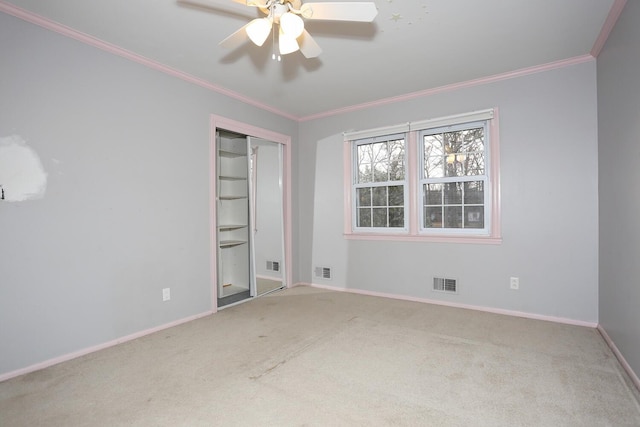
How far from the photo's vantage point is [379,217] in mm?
4434

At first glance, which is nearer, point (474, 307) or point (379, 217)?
point (474, 307)

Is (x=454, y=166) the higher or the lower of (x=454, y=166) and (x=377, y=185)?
the higher

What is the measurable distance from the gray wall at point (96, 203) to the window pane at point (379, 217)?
2123 millimetres

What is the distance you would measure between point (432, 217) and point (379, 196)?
74 cm

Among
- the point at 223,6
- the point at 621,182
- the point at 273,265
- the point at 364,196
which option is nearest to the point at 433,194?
the point at 364,196

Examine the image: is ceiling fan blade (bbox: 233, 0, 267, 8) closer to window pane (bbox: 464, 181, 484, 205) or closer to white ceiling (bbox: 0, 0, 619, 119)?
white ceiling (bbox: 0, 0, 619, 119)

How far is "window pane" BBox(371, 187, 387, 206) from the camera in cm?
439

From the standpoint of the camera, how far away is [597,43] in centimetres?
284

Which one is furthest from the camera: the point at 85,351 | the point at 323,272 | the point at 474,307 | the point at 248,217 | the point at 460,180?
the point at 323,272

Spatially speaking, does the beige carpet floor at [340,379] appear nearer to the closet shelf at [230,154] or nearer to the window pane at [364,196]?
the window pane at [364,196]

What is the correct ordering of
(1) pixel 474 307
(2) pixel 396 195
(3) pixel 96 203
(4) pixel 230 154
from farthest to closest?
(4) pixel 230 154 → (2) pixel 396 195 → (1) pixel 474 307 → (3) pixel 96 203

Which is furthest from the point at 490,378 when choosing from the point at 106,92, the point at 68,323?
the point at 106,92

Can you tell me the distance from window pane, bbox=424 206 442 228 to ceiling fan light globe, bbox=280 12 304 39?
109 inches

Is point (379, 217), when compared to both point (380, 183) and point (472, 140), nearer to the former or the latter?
point (380, 183)
